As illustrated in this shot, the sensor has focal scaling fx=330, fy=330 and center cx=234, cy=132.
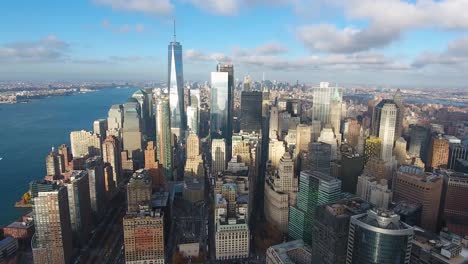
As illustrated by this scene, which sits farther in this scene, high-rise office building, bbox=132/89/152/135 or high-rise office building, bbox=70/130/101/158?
high-rise office building, bbox=132/89/152/135

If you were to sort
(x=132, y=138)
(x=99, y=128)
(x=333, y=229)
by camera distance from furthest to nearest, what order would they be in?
1. (x=99, y=128)
2. (x=132, y=138)
3. (x=333, y=229)

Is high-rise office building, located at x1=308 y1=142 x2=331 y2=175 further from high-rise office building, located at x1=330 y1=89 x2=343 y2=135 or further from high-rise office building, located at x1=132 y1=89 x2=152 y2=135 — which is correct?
high-rise office building, located at x1=132 y1=89 x2=152 y2=135

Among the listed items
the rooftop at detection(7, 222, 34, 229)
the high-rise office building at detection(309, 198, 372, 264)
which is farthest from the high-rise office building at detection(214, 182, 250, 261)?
the rooftop at detection(7, 222, 34, 229)

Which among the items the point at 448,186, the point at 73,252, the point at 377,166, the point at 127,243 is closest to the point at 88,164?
the point at 73,252

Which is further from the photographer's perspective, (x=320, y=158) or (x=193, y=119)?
(x=193, y=119)

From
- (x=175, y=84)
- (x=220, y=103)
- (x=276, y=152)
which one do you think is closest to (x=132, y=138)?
(x=175, y=84)

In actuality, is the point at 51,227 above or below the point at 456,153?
below

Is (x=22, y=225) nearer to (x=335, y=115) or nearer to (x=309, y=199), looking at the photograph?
(x=309, y=199)
